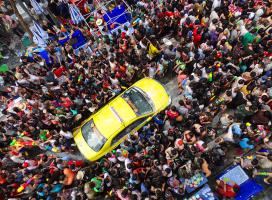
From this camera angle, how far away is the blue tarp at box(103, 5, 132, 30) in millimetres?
11891

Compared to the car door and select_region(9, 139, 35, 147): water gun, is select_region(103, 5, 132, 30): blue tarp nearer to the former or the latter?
the car door

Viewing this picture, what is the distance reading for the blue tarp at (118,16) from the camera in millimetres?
11891

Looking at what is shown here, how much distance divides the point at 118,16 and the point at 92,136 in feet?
19.2

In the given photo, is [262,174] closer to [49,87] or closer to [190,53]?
[190,53]

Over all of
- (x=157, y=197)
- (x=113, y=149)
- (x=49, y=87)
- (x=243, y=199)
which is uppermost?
(x=49, y=87)

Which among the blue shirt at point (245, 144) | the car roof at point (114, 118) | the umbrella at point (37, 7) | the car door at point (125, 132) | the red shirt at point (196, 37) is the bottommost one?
the blue shirt at point (245, 144)

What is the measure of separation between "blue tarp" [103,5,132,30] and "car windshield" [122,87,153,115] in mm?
4160

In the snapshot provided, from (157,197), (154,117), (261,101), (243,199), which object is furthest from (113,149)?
(261,101)

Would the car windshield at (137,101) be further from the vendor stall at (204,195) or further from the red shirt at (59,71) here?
the red shirt at (59,71)

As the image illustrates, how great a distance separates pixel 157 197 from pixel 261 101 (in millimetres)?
3960

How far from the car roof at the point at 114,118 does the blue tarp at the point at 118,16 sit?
4.51 metres

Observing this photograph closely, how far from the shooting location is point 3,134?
9.23 m

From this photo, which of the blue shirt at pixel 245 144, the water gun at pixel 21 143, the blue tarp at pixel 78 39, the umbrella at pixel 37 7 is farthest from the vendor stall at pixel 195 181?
the umbrella at pixel 37 7

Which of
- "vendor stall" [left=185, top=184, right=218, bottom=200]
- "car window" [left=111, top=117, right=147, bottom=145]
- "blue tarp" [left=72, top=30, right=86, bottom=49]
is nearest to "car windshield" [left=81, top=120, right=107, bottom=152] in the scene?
"car window" [left=111, top=117, right=147, bottom=145]
